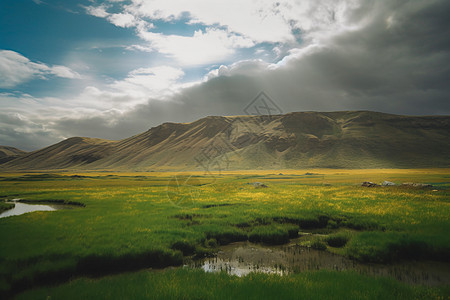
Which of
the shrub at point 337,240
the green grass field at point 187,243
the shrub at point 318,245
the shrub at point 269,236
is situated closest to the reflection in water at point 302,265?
the shrub at point 318,245

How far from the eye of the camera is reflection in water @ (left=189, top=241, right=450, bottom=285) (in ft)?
33.1

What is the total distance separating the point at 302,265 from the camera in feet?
37.0

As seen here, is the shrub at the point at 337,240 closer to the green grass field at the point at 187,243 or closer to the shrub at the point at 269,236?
the green grass field at the point at 187,243

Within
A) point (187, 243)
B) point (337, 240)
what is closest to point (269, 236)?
point (337, 240)

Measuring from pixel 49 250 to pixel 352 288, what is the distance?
13949 mm

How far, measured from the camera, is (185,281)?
8820mm

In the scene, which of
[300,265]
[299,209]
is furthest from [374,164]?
[300,265]

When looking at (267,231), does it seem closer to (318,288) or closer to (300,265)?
(300,265)

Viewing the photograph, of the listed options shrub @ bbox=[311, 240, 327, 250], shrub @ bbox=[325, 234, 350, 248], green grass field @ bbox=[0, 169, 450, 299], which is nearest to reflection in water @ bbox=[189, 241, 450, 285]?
shrub @ bbox=[311, 240, 327, 250]

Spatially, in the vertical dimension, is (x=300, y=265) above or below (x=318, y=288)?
below

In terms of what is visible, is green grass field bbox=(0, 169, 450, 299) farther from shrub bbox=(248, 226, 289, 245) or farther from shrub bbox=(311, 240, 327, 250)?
shrub bbox=(311, 240, 327, 250)

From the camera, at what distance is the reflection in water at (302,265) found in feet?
33.1

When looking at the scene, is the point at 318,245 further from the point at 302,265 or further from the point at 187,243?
the point at 187,243

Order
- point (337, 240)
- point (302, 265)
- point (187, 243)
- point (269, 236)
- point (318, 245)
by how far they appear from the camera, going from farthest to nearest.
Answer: point (269, 236) < point (337, 240) < point (318, 245) < point (187, 243) < point (302, 265)
